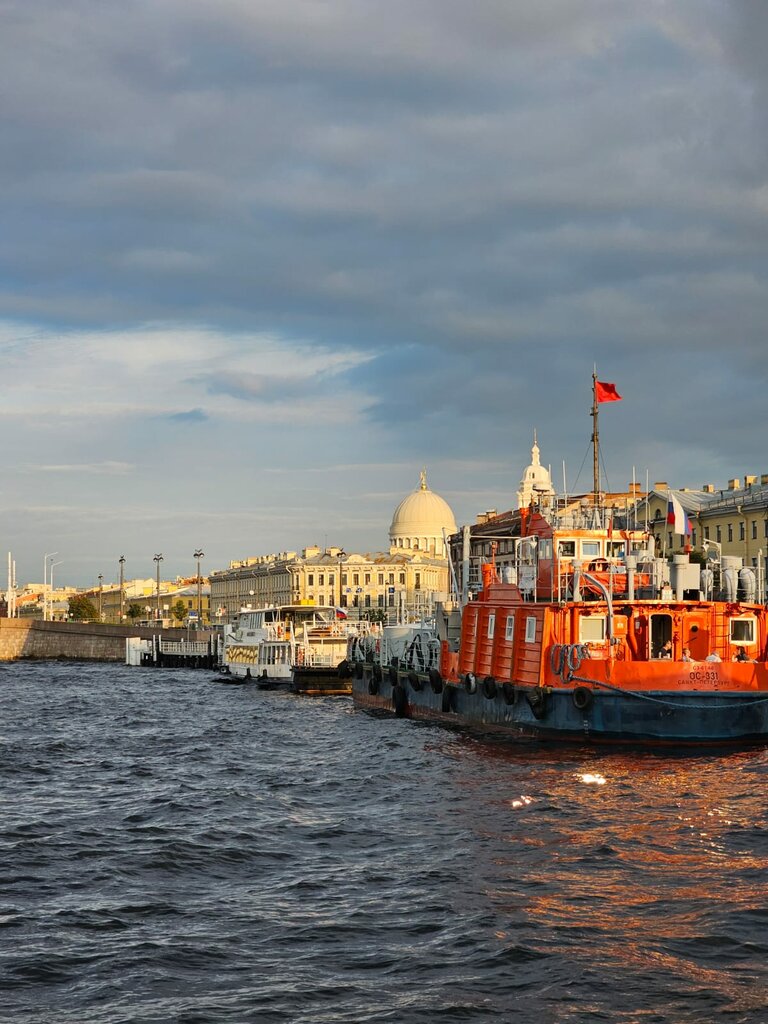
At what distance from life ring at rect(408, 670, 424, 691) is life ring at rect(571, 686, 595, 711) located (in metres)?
15.8

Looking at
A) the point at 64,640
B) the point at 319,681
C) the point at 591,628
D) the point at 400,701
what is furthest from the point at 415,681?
the point at 64,640

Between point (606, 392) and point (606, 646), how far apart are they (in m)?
13.2

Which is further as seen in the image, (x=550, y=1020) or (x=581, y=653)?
(x=581, y=653)

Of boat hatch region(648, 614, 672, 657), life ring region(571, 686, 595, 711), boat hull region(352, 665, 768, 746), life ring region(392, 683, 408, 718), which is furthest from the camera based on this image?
life ring region(392, 683, 408, 718)

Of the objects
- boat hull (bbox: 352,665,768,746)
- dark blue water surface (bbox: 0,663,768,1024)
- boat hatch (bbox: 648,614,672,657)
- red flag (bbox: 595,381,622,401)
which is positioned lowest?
dark blue water surface (bbox: 0,663,768,1024)

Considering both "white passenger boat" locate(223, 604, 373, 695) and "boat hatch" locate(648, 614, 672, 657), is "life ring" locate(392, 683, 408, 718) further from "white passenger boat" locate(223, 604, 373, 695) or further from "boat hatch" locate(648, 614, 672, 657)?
"boat hatch" locate(648, 614, 672, 657)

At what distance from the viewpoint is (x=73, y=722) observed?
51938mm

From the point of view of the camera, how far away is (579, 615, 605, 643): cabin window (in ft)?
123

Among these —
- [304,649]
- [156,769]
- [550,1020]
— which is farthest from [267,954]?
[304,649]

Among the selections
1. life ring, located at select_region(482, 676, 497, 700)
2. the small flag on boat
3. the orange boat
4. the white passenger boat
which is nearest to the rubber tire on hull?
the orange boat

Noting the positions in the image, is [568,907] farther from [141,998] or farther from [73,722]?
[73,722]

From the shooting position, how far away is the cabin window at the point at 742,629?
37969 mm

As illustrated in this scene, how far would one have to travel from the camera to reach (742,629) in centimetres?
3803

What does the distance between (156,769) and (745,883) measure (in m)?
19.1
